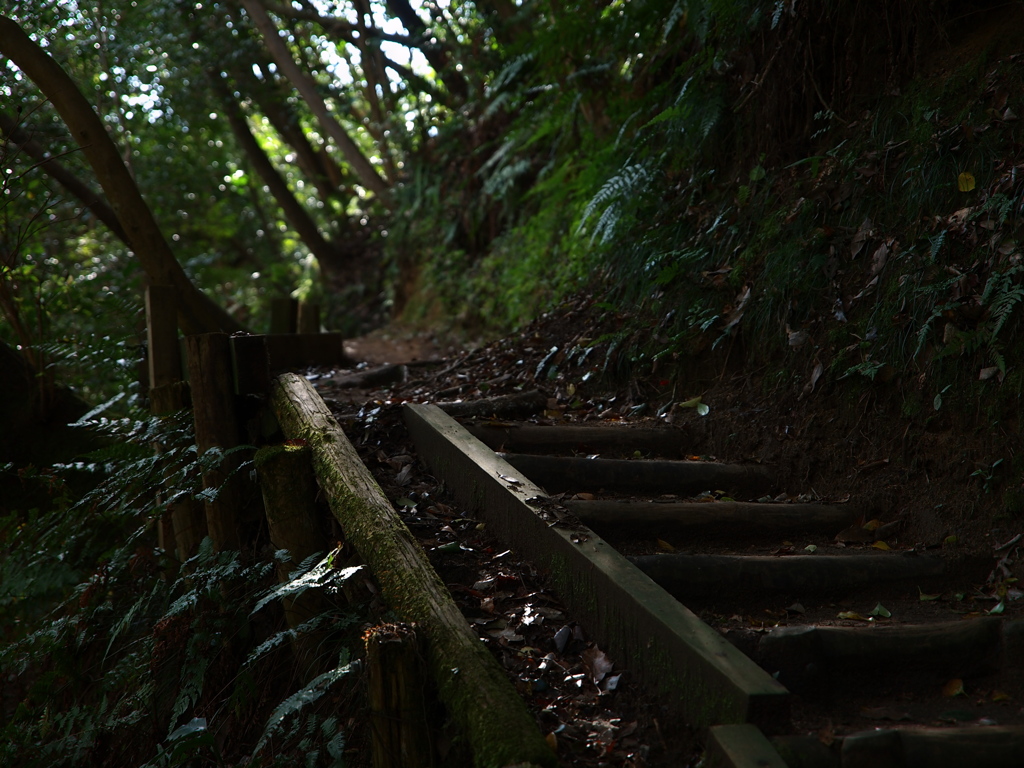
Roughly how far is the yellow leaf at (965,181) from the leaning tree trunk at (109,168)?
209 inches

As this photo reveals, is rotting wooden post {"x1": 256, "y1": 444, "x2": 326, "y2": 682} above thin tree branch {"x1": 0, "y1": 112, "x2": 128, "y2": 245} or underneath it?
underneath

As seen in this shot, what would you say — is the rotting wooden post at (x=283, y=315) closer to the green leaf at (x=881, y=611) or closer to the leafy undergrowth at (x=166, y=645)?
the leafy undergrowth at (x=166, y=645)

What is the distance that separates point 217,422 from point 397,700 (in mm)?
2527

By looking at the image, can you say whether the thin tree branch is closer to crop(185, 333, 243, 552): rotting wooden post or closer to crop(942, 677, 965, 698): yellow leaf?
crop(185, 333, 243, 552): rotting wooden post

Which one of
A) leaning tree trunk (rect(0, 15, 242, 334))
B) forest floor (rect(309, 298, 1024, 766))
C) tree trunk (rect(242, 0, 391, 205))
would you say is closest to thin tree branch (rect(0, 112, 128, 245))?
leaning tree trunk (rect(0, 15, 242, 334))

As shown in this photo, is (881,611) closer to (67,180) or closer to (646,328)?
(646,328)

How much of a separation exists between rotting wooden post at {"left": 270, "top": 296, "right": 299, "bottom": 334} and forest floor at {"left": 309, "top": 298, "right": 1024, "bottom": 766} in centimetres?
342

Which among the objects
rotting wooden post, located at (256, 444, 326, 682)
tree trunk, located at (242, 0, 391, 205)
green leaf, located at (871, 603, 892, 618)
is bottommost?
green leaf, located at (871, 603, 892, 618)

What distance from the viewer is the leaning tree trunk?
5480mm

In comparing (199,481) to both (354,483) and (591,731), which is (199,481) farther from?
(591,731)

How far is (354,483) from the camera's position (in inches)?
120

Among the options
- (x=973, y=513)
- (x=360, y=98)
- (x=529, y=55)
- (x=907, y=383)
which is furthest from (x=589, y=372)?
(x=360, y=98)

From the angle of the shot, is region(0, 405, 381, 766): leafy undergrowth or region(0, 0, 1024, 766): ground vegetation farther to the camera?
region(0, 0, 1024, 766): ground vegetation

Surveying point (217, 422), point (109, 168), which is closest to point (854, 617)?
point (217, 422)
